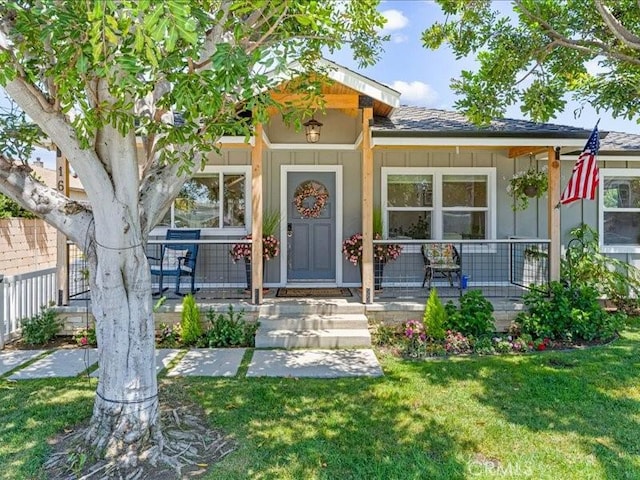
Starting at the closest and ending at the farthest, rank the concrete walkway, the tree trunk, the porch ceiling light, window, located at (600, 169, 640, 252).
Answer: the tree trunk < the concrete walkway < the porch ceiling light < window, located at (600, 169, 640, 252)

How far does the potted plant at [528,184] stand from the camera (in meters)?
7.44

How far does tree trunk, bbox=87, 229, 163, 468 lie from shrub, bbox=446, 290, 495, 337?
4.27 m

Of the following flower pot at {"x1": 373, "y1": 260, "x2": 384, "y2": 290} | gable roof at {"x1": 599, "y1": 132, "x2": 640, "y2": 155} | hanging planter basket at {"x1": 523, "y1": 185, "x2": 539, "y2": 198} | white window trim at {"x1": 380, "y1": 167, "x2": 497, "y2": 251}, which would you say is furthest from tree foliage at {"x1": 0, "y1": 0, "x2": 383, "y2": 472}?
gable roof at {"x1": 599, "y1": 132, "x2": 640, "y2": 155}

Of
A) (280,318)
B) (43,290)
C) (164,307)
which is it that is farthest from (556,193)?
(43,290)

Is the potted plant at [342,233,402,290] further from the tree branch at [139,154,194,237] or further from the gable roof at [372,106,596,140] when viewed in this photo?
the tree branch at [139,154,194,237]

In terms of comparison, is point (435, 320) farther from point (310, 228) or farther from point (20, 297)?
point (20, 297)

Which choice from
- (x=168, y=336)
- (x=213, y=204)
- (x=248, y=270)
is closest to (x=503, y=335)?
(x=248, y=270)

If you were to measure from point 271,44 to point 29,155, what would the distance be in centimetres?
236

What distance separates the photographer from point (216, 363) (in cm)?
518

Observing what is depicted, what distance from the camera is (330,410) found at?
3.80m

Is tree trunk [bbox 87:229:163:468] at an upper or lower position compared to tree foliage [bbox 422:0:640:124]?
lower

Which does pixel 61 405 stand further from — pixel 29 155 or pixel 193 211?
pixel 193 211

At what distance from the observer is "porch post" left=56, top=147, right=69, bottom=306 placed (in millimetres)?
6457

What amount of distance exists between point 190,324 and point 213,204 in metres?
2.97
